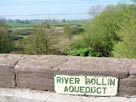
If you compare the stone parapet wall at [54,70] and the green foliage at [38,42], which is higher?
the stone parapet wall at [54,70]

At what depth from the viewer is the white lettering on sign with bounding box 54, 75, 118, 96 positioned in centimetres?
211

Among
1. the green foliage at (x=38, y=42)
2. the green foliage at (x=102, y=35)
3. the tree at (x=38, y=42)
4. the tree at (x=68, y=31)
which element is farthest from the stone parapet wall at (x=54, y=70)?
the tree at (x=68, y=31)

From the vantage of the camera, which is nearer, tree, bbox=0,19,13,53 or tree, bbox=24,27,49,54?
tree, bbox=24,27,49,54

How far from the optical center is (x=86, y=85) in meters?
2.17

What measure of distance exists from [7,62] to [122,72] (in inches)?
33.8

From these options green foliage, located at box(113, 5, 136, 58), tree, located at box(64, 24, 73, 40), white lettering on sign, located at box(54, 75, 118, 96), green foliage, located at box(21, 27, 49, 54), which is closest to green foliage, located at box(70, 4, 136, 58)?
green foliage, located at box(21, 27, 49, 54)

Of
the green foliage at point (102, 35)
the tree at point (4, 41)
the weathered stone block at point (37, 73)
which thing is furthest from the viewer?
the green foliage at point (102, 35)

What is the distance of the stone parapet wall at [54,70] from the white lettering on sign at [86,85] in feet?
0.10

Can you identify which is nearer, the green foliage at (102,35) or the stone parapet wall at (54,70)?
the stone parapet wall at (54,70)

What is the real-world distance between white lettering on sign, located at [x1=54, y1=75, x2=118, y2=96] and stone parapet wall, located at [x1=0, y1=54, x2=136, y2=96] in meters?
0.03

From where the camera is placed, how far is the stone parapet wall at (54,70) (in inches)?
82.3

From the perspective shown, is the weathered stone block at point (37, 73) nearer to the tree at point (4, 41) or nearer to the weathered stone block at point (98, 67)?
the weathered stone block at point (98, 67)

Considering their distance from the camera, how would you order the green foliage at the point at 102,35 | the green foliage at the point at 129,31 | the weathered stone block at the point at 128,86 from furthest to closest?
the green foliage at the point at 102,35, the green foliage at the point at 129,31, the weathered stone block at the point at 128,86

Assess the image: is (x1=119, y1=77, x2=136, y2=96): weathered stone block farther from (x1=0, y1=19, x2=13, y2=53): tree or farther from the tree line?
(x1=0, y1=19, x2=13, y2=53): tree
